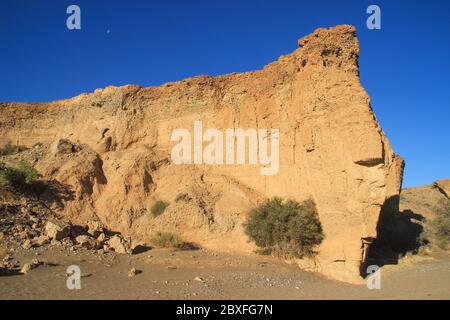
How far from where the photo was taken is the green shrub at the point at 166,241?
13523mm

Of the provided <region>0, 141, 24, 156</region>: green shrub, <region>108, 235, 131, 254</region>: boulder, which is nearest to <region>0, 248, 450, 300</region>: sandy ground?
<region>108, 235, 131, 254</region>: boulder

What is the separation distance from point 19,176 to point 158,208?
565cm

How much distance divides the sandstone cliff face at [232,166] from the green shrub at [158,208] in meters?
0.36

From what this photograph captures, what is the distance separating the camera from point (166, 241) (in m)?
13.6

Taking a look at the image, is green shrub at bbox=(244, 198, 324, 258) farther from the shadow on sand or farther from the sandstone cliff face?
the shadow on sand

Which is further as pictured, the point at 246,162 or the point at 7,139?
the point at 7,139

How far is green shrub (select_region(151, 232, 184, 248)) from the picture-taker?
13.5m

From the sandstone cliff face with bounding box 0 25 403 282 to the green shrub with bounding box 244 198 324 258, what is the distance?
452 mm

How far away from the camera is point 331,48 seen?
13.1 m

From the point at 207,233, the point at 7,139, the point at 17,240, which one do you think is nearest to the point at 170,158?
the point at 207,233

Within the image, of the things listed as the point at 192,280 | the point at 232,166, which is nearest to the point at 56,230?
the point at 192,280
